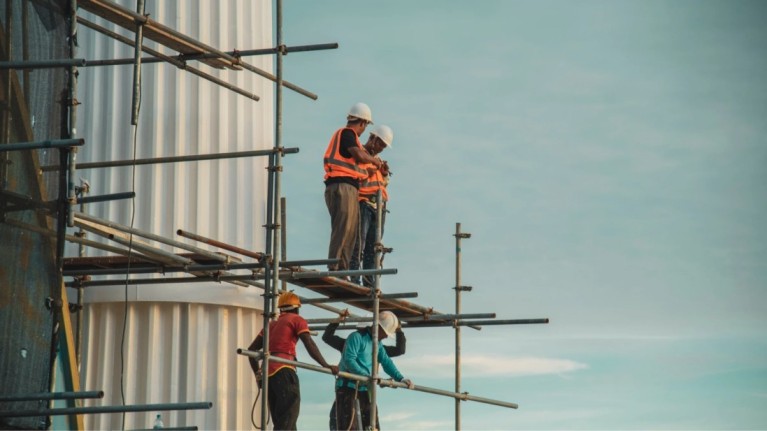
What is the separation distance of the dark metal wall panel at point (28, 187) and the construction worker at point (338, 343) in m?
5.22

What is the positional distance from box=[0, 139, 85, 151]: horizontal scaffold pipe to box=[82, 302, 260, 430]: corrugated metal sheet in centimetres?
644

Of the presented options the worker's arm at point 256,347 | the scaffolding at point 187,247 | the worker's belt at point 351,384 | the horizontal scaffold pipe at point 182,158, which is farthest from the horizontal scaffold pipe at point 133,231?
the worker's belt at point 351,384

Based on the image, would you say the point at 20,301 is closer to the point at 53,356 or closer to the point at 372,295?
the point at 53,356

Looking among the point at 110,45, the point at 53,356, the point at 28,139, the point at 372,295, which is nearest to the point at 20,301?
the point at 53,356

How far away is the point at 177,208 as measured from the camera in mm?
18281

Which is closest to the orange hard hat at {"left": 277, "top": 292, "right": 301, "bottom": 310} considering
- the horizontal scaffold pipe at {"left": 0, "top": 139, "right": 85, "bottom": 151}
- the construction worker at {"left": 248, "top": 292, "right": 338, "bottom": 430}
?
the construction worker at {"left": 248, "top": 292, "right": 338, "bottom": 430}

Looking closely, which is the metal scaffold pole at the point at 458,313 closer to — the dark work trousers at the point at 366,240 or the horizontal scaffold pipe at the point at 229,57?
the dark work trousers at the point at 366,240

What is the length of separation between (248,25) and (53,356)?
799 cm

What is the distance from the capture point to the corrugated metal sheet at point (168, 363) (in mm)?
17781

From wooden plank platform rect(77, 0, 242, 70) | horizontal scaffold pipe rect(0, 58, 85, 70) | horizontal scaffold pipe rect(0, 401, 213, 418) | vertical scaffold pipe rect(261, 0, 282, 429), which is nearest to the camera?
horizontal scaffold pipe rect(0, 401, 213, 418)

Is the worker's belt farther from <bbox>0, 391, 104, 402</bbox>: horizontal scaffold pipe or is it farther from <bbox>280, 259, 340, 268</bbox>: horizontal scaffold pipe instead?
<bbox>0, 391, 104, 402</bbox>: horizontal scaffold pipe

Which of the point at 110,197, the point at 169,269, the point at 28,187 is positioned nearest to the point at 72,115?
the point at 28,187

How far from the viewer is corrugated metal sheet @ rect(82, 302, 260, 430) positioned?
17.8m

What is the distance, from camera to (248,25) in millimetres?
19141
